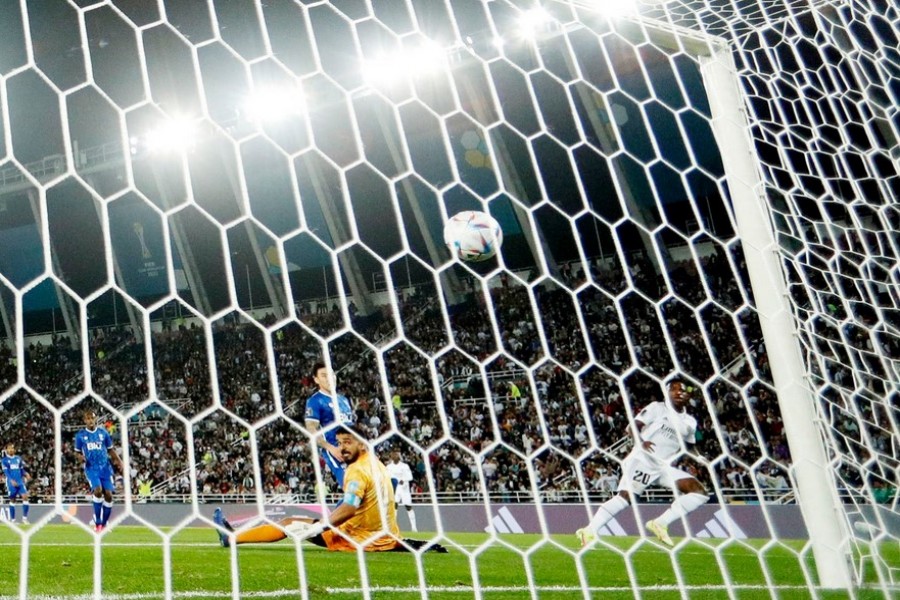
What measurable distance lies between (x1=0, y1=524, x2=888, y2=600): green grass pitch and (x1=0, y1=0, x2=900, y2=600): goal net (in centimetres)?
4

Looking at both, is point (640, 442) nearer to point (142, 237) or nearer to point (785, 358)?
point (785, 358)

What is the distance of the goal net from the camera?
1914 mm

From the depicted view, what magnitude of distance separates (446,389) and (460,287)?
9.96ft

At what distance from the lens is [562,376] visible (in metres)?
8.91

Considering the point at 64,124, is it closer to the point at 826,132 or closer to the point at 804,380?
the point at 804,380

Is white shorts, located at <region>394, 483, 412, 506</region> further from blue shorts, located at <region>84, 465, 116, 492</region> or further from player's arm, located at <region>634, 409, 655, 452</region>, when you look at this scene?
player's arm, located at <region>634, 409, 655, 452</region>

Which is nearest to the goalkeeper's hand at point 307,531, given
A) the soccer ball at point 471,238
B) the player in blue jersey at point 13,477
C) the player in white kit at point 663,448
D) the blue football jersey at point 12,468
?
the player in white kit at point 663,448

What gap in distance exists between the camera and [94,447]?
18.1 feet

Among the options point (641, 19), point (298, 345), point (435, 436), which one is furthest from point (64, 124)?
point (298, 345)

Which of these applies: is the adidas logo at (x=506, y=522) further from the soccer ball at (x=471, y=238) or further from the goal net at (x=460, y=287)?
the soccer ball at (x=471, y=238)

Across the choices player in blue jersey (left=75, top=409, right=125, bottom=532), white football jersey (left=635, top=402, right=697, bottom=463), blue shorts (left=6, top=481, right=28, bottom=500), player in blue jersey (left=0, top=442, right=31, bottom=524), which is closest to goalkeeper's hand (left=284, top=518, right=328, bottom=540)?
white football jersey (left=635, top=402, right=697, bottom=463)

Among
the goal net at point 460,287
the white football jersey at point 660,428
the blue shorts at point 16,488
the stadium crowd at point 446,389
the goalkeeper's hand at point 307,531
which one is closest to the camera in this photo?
the goalkeeper's hand at point 307,531

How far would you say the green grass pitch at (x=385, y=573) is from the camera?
2883 mm

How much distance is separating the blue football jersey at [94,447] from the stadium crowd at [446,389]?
36.6 inches
